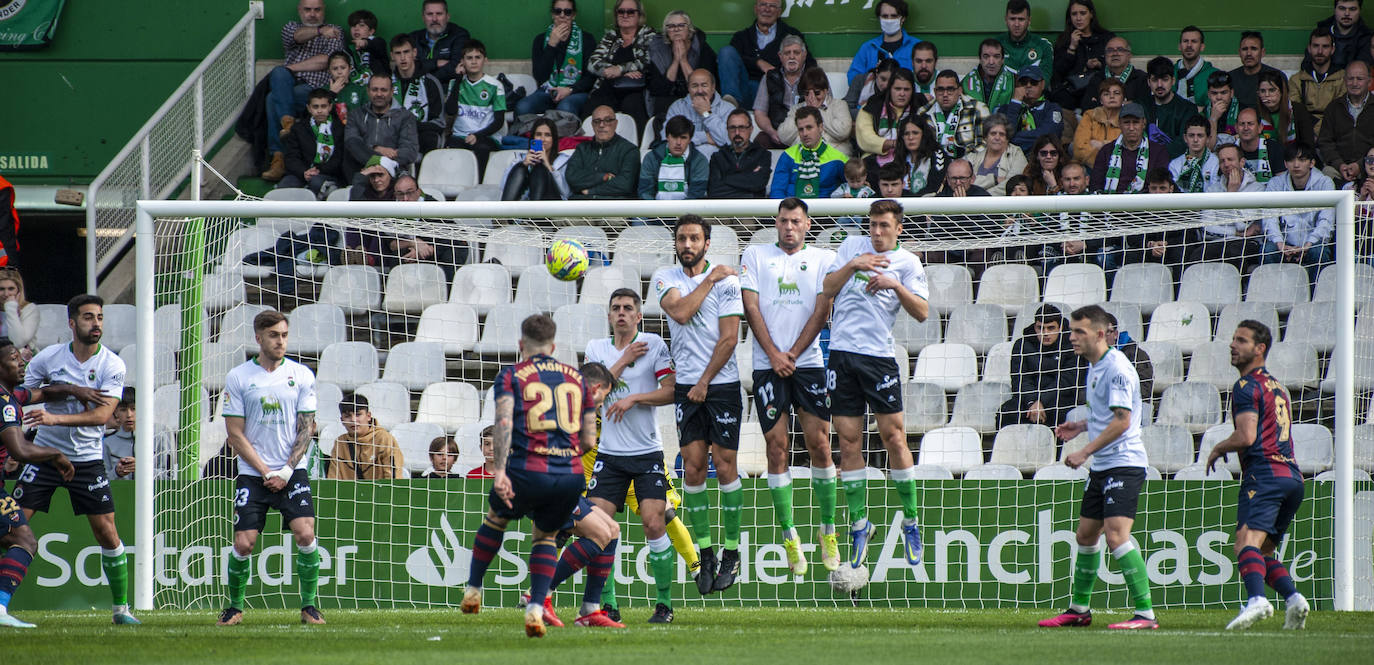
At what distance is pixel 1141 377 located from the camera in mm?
11375

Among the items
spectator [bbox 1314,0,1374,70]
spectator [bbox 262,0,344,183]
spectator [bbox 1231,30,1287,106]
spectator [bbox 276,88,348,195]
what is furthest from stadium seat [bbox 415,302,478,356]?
spectator [bbox 1314,0,1374,70]

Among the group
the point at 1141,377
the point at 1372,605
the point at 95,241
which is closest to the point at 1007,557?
the point at 1141,377

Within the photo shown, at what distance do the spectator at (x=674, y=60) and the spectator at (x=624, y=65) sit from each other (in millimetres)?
119

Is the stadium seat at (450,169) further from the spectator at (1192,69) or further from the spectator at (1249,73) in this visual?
the spectator at (1249,73)

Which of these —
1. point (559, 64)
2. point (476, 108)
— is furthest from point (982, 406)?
point (476, 108)

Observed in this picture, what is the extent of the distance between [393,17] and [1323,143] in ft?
33.2

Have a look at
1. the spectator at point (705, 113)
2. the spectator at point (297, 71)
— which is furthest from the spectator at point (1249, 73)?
the spectator at point (297, 71)

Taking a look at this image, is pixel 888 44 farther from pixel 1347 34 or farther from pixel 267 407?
pixel 267 407

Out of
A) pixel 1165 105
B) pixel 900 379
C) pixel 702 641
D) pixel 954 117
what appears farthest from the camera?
pixel 1165 105

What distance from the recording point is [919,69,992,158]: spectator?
44.1ft

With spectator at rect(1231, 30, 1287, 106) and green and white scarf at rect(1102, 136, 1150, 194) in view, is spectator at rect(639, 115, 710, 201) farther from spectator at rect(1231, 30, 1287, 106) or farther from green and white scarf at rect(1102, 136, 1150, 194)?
spectator at rect(1231, 30, 1287, 106)

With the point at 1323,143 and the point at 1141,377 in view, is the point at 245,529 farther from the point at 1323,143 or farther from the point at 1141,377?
the point at 1323,143

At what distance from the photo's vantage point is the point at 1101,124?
13609 millimetres

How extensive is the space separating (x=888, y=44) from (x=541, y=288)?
4.98 m
